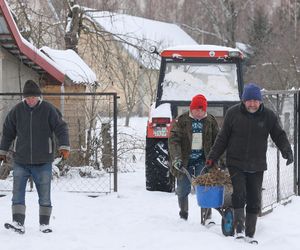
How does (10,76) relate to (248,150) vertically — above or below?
above

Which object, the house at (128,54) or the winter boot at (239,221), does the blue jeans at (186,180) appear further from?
the house at (128,54)

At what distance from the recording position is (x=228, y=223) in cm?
655

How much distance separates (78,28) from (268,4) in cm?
4036

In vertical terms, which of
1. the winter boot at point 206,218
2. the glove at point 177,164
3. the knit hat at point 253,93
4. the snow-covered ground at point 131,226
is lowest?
the snow-covered ground at point 131,226

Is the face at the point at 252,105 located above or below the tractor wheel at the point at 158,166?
above

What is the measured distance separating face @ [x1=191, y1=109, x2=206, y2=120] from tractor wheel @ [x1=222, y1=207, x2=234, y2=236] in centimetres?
112

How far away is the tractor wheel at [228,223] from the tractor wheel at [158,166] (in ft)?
9.76

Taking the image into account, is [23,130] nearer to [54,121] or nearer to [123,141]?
[54,121]

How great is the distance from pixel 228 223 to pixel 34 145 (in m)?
2.19

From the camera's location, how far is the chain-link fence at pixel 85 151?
10.3 metres

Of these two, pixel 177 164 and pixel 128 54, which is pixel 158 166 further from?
pixel 128 54

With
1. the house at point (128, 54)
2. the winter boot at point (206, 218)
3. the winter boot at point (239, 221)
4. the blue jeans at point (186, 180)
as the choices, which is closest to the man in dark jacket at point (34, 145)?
the blue jeans at point (186, 180)

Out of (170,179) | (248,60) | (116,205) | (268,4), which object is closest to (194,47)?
(170,179)

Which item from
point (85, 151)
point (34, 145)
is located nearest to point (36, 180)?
point (34, 145)
